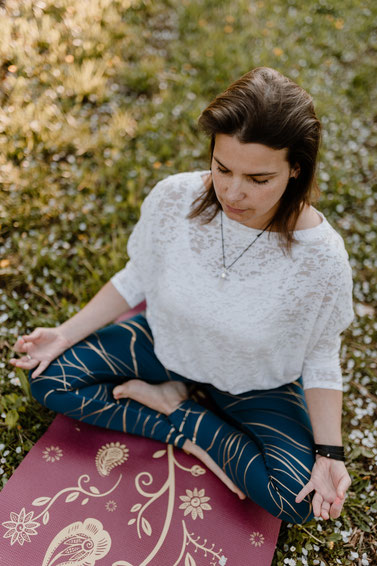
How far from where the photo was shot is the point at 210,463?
2.07m

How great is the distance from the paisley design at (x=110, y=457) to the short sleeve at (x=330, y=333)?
0.84m

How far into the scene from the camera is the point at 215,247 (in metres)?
1.85

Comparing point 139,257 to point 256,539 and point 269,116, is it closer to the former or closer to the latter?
point 269,116

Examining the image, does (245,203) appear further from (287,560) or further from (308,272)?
(287,560)

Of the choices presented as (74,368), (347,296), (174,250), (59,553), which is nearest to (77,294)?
(74,368)

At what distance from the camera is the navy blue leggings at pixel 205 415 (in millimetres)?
1852

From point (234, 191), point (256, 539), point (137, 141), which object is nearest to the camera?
point (234, 191)

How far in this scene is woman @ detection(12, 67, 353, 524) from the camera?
151cm

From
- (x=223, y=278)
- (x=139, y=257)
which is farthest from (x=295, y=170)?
(x=139, y=257)

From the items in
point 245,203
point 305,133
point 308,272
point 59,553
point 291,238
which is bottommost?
point 59,553

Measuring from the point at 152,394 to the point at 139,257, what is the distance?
0.61 metres

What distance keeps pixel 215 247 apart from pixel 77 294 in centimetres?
106

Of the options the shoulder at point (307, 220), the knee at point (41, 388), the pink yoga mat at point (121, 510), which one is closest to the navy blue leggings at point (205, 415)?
the knee at point (41, 388)

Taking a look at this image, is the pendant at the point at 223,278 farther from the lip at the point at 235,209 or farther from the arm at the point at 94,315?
the arm at the point at 94,315
